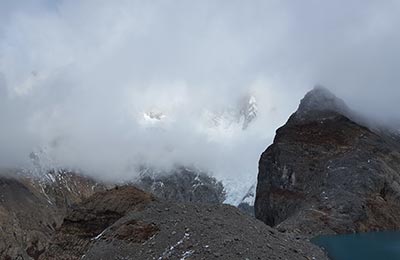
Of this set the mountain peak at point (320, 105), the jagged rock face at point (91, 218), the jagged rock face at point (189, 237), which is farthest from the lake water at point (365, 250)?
the mountain peak at point (320, 105)

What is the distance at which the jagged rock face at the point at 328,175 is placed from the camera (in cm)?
9650

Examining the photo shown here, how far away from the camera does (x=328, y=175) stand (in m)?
105

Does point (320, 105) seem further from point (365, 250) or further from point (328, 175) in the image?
point (365, 250)

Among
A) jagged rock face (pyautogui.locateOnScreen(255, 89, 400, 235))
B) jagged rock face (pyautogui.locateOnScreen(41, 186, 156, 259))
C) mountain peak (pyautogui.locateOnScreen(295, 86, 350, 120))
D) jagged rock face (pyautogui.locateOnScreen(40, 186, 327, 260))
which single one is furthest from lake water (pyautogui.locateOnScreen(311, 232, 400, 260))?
mountain peak (pyautogui.locateOnScreen(295, 86, 350, 120))

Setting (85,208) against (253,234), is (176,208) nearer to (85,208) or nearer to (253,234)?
(253,234)

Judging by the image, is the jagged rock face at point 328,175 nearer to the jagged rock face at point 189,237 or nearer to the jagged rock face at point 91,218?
the jagged rock face at point 91,218

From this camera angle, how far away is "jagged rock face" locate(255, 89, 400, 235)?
96500mm

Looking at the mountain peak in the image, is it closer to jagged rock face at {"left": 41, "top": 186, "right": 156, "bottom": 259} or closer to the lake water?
the lake water

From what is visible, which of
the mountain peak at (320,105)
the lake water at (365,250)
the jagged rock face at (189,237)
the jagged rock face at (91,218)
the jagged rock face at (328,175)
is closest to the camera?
the jagged rock face at (189,237)

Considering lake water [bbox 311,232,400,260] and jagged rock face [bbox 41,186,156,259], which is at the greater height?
lake water [bbox 311,232,400,260]

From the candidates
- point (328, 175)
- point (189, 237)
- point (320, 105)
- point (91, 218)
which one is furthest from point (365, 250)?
point (320, 105)

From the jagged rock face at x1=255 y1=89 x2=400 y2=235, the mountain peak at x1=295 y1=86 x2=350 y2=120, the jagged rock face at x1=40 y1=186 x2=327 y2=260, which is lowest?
the jagged rock face at x1=40 y1=186 x2=327 y2=260

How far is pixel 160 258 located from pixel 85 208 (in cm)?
2347

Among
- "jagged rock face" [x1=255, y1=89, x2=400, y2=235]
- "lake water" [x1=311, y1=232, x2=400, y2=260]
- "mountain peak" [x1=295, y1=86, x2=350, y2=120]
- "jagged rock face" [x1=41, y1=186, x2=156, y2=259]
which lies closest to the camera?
"jagged rock face" [x1=41, y1=186, x2=156, y2=259]
